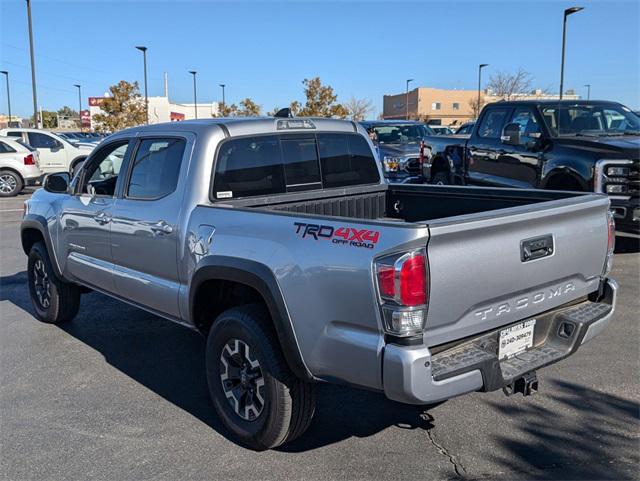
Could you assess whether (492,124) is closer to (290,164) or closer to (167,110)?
(290,164)

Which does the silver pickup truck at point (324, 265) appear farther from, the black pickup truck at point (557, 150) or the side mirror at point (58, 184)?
the black pickup truck at point (557, 150)

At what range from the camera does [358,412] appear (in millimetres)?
4156

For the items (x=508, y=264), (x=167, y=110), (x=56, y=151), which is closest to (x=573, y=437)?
(x=508, y=264)

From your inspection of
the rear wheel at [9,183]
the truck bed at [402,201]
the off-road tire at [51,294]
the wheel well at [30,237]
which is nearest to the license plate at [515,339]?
the truck bed at [402,201]

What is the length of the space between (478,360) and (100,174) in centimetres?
420

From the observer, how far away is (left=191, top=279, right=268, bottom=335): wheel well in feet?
12.9

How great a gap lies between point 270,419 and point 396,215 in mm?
2405

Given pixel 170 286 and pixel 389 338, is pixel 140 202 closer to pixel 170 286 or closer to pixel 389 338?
pixel 170 286

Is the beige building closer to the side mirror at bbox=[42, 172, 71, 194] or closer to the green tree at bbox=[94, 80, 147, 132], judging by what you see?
the green tree at bbox=[94, 80, 147, 132]

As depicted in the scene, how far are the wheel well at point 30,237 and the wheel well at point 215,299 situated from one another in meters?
2.92

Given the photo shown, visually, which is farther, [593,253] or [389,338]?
[593,253]

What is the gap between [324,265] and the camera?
305 cm

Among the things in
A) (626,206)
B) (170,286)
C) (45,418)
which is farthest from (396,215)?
(626,206)

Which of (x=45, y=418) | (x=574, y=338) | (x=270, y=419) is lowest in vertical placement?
(x=45, y=418)
